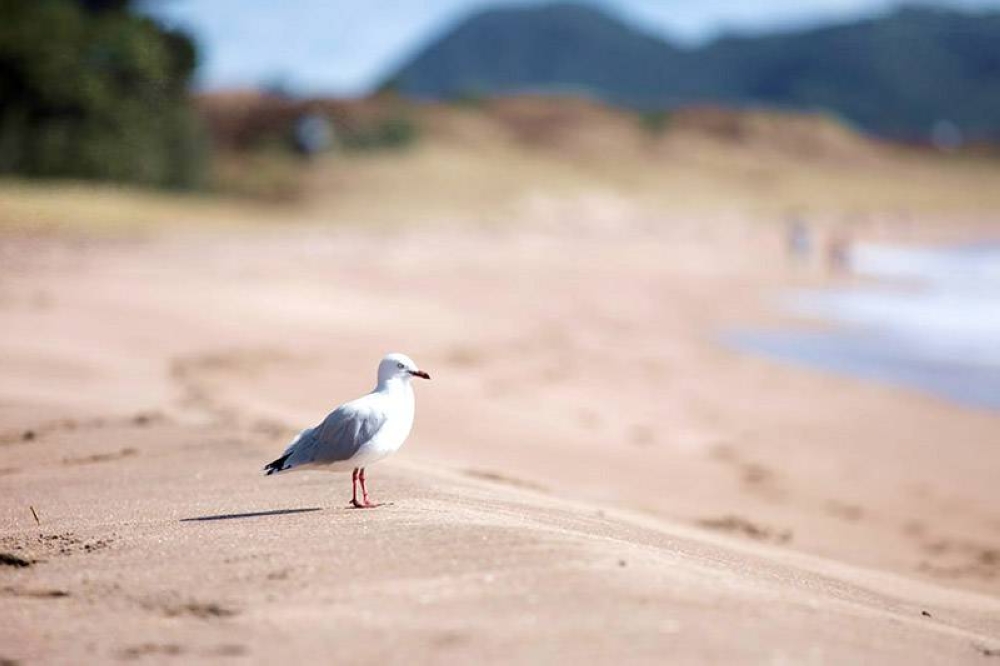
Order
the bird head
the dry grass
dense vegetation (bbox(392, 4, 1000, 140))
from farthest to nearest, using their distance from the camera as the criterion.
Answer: dense vegetation (bbox(392, 4, 1000, 140)), the dry grass, the bird head

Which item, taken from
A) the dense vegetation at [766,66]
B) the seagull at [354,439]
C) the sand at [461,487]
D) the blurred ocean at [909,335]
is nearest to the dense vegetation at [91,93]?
the sand at [461,487]

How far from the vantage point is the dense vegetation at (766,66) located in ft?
500

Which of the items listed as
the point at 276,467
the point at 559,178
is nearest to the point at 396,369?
the point at 276,467

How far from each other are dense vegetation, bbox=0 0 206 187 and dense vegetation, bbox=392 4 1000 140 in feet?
382

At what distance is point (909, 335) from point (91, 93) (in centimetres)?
2174

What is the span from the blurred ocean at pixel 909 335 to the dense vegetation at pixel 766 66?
118 m

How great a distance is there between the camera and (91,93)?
3097 cm

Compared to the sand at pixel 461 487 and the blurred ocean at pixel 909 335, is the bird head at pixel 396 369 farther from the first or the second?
the blurred ocean at pixel 909 335

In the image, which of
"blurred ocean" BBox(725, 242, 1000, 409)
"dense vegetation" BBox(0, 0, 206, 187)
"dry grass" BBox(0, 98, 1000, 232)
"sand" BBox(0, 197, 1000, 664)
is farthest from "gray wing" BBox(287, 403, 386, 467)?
"dense vegetation" BBox(0, 0, 206, 187)

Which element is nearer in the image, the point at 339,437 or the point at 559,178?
the point at 339,437

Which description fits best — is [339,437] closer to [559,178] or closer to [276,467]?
[276,467]

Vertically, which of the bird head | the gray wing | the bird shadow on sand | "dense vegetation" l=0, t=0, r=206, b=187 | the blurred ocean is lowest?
the bird shadow on sand

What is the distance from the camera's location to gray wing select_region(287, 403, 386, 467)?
490 centimetres

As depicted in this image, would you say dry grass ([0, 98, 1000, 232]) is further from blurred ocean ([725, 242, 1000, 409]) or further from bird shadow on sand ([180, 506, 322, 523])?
bird shadow on sand ([180, 506, 322, 523])
